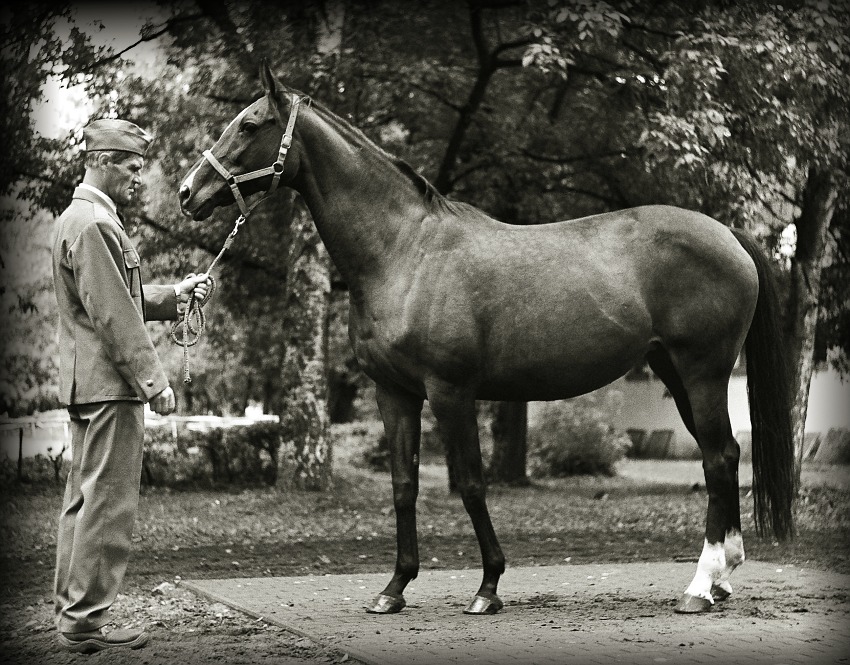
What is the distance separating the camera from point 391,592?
19.3 ft

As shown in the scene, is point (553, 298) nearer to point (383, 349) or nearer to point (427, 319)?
point (427, 319)

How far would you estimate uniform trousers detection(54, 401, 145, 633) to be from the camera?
4598mm

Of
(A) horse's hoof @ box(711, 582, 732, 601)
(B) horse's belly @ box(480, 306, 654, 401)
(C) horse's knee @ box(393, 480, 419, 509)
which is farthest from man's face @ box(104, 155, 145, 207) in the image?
(A) horse's hoof @ box(711, 582, 732, 601)

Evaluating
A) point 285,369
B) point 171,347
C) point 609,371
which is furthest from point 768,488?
point 171,347

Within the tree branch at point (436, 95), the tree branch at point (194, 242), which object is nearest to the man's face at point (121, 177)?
the tree branch at point (436, 95)

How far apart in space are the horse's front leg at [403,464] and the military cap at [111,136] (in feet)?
6.48

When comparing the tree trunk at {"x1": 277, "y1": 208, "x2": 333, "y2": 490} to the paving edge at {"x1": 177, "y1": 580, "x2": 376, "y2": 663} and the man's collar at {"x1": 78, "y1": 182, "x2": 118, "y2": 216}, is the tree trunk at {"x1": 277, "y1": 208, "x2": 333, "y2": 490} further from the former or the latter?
the man's collar at {"x1": 78, "y1": 182, "x2": 118, "y2": 216}

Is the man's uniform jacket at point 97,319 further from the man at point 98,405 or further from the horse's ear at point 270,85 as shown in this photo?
the horse's ear at point 270,85

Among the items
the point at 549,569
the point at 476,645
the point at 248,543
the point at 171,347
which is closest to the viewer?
the point at 476,645

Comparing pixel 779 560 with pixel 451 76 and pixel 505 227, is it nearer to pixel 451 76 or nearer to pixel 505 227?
pixel 505 227

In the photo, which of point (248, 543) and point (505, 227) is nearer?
point (505, 227)

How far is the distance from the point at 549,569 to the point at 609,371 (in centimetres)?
233

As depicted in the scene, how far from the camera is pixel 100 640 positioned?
15.1ft

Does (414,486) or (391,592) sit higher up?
(414,486)
